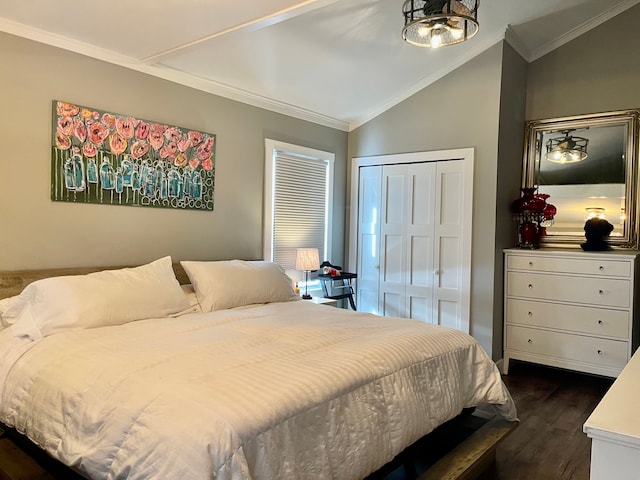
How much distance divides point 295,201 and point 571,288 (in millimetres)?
2419

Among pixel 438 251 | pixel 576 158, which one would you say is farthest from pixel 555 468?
pixel 576 158

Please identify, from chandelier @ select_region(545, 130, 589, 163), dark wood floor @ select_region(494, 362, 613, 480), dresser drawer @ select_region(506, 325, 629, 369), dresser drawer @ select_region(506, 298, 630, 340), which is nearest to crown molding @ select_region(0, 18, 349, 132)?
chandelier @ select_region(545, 130, 589, 163)

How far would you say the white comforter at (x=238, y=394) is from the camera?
1351 mm

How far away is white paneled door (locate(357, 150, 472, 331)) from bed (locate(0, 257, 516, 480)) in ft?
5.22

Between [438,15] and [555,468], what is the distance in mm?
2372

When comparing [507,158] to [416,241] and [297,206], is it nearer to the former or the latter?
[416,241]

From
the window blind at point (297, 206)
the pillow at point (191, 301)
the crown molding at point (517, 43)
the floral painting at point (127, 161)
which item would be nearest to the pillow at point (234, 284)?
the pillow at point (191, 301)

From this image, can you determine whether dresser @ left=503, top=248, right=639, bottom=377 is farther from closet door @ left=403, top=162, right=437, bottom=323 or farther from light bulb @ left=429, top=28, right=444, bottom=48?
light bulb @ left=429, top=28, right=444, bottom=48

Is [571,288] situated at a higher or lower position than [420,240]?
lower

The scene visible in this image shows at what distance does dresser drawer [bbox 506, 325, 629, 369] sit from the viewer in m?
3.54

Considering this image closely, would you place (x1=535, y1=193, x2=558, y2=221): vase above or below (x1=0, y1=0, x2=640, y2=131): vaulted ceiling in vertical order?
below

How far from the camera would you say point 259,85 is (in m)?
3.74

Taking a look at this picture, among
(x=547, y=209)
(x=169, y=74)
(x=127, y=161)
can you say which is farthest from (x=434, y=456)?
(x=169, y=74)

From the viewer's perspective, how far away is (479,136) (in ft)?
13.0
